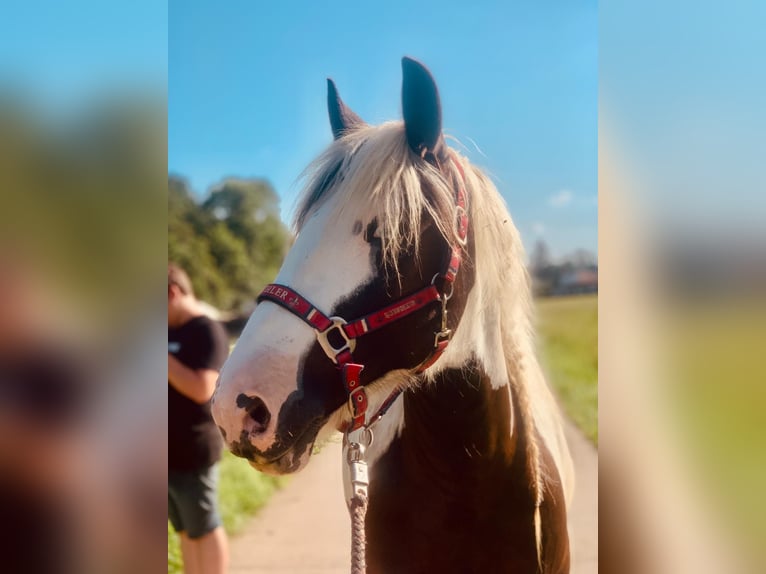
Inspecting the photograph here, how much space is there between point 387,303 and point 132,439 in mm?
546

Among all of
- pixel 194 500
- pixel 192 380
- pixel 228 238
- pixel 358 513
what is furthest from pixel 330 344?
pixel 228 238

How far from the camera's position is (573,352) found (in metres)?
2.10

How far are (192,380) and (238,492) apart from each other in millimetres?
1162

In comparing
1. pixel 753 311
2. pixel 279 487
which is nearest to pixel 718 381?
pixel 753 311

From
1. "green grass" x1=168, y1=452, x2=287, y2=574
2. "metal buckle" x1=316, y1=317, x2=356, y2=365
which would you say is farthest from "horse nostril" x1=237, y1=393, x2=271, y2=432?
"green grass" x1=168, y1=452, x2=287, y2=574

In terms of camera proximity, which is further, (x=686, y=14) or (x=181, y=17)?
(x=181, y=17)

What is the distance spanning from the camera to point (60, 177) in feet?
2.77

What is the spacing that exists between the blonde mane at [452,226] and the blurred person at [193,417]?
0.95m

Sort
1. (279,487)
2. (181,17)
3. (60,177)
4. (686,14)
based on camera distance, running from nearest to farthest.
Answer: (60,177) < (686,14) < (181,17) < (279,487)

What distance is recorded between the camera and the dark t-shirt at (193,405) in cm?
193

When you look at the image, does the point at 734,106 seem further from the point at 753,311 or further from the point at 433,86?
the point at 433,86

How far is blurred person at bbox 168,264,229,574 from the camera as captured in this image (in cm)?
192

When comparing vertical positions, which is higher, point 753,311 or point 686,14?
point 686,14

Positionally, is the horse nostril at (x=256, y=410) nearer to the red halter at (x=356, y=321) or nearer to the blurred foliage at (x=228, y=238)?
the red halter at (x=356, y=321)
